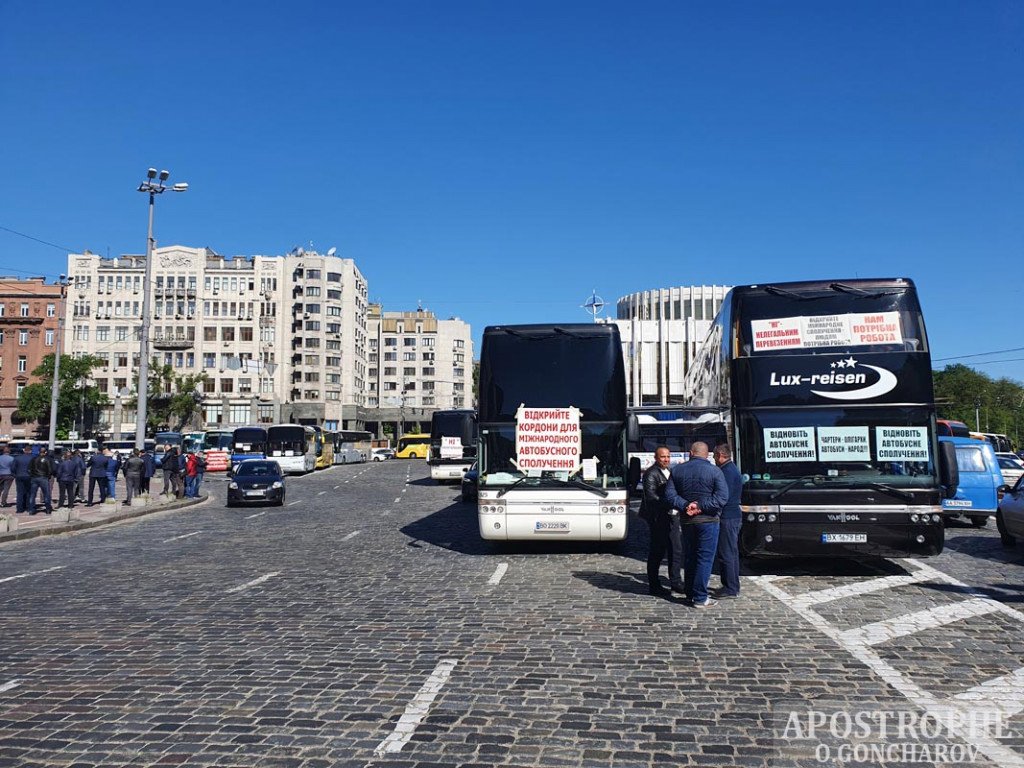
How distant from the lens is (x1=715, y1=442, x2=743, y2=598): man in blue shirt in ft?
33.6

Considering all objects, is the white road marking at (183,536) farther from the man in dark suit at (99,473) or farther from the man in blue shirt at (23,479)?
the man in dark suit at (99,473)

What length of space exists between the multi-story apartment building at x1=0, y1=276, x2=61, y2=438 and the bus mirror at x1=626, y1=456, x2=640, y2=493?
299 ft

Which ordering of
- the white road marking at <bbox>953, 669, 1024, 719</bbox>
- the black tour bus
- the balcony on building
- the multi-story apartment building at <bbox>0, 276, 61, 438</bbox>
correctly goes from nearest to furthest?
the white road marking at <bbox>953, 669, 1024, 719</bbox>, the black tour bus, the multi-story apartment building at <bbox>0, 276, 61, 438</bbox>, the balcony on building

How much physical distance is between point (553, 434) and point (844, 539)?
15.5 ft

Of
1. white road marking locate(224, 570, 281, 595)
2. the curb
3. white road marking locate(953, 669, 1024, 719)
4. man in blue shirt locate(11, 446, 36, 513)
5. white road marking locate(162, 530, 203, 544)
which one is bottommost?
white road marking locate(953, 669, 1024, 719)

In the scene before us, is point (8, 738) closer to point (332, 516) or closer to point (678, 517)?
point (678, 517)

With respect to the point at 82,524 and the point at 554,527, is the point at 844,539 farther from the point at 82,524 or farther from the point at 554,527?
the point at 82,524

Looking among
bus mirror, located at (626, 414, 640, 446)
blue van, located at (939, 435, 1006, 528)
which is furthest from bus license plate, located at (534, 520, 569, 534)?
blue van, located at (939, 435, 1006, 528)

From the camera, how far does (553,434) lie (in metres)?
13.8

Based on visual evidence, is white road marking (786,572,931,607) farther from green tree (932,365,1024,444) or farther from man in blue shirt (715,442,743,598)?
green tree (932,365,1024,444)

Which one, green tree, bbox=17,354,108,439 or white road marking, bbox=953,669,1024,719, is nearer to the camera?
white road marking, bbox=953,669,1024,719

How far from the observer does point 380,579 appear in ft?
38.7

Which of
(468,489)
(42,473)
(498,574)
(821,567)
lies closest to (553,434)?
(498,574)

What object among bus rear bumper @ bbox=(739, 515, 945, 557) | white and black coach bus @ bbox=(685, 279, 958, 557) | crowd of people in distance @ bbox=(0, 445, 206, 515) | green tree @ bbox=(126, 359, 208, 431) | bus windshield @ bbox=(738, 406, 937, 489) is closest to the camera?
bus rear bumper @ bbox=(739, 515, 945, 557)
